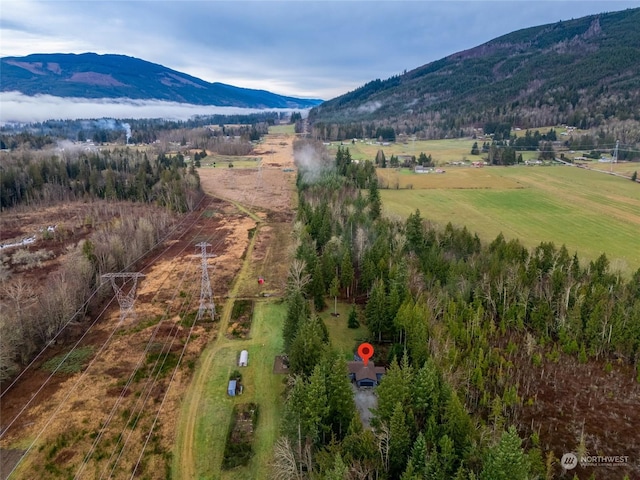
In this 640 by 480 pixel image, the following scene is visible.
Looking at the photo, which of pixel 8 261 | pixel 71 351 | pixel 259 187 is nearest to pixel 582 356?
pixel 71 351

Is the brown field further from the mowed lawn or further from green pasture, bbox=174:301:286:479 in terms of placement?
the mowed lawn

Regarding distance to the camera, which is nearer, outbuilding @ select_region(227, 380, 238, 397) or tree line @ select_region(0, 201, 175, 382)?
outbuilding @ select_region(227, 380, 238, 397)

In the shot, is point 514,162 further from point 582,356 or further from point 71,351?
point 71,351

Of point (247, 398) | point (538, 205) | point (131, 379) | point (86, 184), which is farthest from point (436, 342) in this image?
point (86, 184)

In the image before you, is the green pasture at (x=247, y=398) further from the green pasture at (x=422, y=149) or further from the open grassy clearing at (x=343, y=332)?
the green pasture at (x=422, y=149)

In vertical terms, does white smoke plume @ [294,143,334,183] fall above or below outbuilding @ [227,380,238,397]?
above

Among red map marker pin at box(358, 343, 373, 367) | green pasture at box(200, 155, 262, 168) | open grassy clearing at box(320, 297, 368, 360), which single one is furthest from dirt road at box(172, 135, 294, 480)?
green pasture at box(200, 155, 262, 168)
